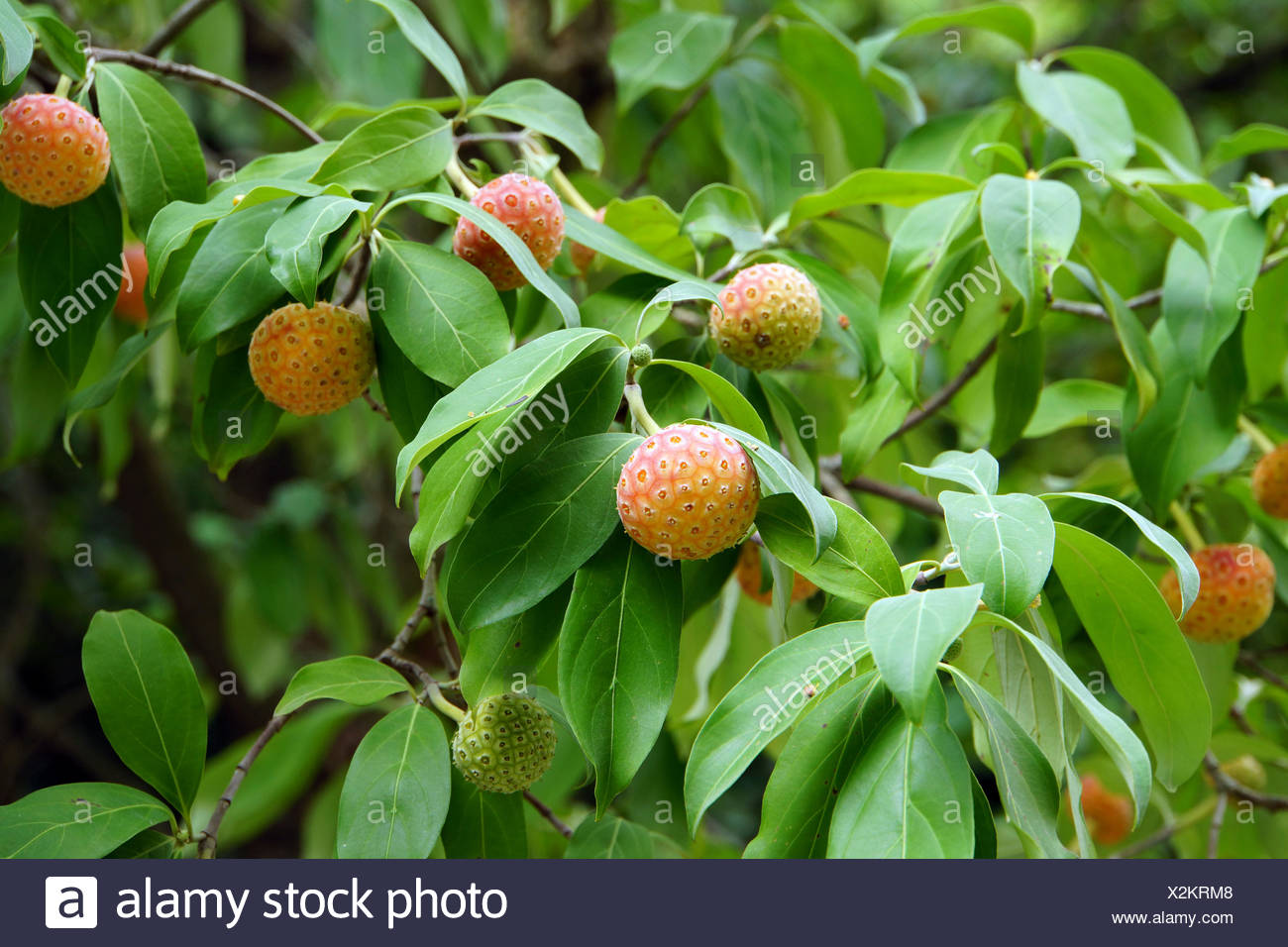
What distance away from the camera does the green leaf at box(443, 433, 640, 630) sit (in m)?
0.67

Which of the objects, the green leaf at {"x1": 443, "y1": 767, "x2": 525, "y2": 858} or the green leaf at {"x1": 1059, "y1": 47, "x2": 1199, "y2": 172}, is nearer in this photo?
the green leaf at {"x1": 443, "y1": 767, "x2": 525, "y2": 858}

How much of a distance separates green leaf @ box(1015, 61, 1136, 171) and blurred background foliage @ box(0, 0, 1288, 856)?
125mm

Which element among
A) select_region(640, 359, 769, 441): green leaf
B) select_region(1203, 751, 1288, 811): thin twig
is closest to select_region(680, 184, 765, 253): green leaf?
select_region(640, 359, 769, 441): green leaf

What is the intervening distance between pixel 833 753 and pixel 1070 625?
0.41 metres

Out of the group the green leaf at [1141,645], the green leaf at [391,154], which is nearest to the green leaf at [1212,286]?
the green leaf at [1141,645]

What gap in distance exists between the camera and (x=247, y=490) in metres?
2.57

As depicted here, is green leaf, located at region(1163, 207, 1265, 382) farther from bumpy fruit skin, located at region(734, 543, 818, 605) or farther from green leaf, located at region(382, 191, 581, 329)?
green leaf, located at region(382, 191, 581, 329)

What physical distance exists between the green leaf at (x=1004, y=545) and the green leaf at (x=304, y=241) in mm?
412

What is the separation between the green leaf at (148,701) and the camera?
0.83 meters

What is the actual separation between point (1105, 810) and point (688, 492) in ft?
4.09

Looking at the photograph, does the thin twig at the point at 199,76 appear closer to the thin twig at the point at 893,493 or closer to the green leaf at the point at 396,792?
the green leaf at the point at 396,792

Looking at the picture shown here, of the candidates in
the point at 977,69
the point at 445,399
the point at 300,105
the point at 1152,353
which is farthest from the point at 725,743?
the point at 977,69

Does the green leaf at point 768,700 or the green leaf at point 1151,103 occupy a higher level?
the green leaf at point 1151,103

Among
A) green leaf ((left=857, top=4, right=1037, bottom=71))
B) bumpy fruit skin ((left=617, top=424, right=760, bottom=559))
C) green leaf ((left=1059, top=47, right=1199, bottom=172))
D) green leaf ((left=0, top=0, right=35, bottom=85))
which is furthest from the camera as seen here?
green leaf ((left=1059, top=47, right=1199, bottom=172))
